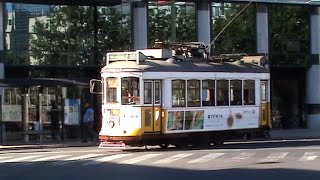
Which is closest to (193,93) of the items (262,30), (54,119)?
(54,119)

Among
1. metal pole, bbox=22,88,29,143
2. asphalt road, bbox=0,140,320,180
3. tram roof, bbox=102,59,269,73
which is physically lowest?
asphalt road, bbox=0,140,320,180

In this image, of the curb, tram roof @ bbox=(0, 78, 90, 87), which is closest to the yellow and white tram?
the curb

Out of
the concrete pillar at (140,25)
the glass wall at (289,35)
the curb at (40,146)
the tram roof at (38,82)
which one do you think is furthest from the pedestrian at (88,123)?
the glass wall at (289,35)

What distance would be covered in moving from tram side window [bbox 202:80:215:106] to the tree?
10977 mm

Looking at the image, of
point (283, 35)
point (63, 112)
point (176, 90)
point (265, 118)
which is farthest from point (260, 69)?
point (283, 35)

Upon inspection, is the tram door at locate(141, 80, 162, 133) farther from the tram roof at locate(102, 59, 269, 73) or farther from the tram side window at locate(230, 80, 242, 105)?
the tram side window at locate(230, 80, 242, 105)

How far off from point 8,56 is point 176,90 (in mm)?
12078

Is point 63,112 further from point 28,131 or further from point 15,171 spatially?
point 15,171

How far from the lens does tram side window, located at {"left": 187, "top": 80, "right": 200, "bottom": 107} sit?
84.8 ft

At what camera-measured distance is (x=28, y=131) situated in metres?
31.9

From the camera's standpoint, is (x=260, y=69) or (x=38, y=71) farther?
(x=38, y=71)

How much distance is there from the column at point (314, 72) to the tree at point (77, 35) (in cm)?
1154

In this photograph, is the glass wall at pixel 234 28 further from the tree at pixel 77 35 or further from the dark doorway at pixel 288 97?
the tree at pixel 77 35

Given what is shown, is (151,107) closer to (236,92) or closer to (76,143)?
(236,92)
